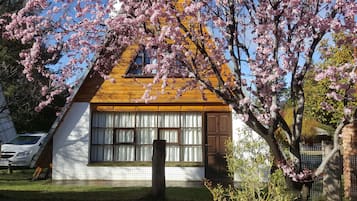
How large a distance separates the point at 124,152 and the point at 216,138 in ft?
10.7

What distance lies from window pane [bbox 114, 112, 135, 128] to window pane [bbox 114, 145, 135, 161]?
74cm

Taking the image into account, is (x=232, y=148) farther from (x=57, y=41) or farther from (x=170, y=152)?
(x=170, y=152)

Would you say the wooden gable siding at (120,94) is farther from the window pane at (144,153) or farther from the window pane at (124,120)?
the window pane at (144,153)

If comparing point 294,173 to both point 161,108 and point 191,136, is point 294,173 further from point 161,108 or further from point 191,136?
point 161,108

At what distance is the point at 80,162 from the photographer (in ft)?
47.0

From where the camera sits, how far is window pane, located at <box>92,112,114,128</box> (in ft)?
48.1

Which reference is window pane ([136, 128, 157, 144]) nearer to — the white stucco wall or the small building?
the small building

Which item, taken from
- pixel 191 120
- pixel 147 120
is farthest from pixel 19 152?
pixel 191 120

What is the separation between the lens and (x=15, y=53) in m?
18.0

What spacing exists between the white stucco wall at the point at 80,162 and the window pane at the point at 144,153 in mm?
415

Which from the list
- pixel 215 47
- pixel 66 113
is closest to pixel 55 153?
pixel 66 113

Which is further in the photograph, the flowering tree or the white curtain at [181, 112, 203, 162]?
the white curtain at [181, 112, 203, 162]

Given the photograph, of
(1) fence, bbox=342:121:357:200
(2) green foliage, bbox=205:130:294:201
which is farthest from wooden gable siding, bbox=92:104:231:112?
(2) green foliage, bbox=205:130:294:201

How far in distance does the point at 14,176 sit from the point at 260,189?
40.4 ft
